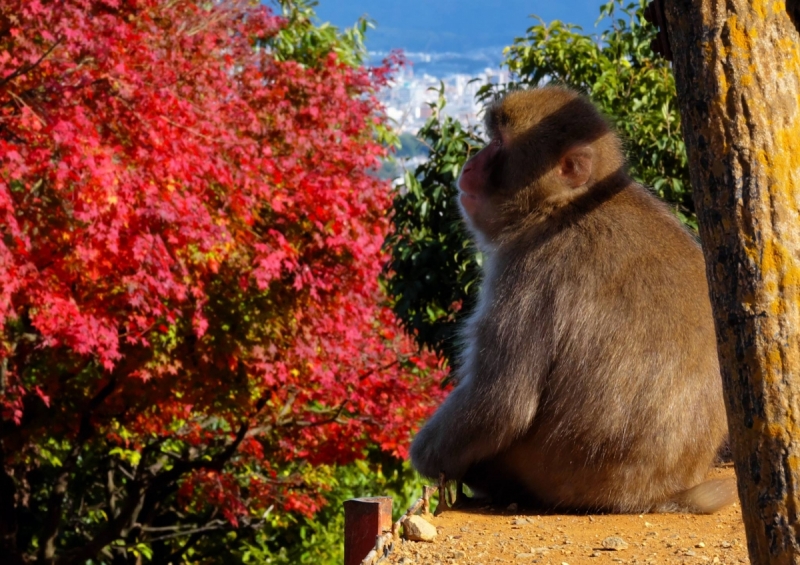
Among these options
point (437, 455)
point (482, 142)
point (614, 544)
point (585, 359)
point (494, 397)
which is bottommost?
point (614, 544)

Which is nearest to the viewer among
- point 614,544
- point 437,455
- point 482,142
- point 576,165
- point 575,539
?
point 614,544

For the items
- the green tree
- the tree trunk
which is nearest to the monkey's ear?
the tree trunk

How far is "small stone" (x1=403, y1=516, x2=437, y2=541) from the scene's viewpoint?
319 cm

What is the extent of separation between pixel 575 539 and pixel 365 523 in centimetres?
67

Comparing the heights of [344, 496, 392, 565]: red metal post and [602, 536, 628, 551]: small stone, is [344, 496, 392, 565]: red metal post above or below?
above

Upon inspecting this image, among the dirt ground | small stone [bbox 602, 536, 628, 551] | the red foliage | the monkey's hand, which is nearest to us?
the dirt ground

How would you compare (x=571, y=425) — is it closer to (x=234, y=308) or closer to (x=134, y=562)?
(x=234, y=308)

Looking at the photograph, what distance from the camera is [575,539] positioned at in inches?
129

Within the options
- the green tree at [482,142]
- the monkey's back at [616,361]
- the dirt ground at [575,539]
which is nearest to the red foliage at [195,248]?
the green tree at [482,142]

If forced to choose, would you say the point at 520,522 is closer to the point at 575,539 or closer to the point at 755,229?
the point at 575,539

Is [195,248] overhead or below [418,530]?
overhead

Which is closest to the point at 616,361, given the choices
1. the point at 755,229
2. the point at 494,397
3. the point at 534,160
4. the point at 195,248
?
the point at 494,397

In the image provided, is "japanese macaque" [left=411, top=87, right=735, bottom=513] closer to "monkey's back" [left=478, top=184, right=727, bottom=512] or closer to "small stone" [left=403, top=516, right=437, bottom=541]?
"monkey's back" [left=478, top=184, right=727, bottom=512]

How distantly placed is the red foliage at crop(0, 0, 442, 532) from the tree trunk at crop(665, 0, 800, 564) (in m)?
3.89
